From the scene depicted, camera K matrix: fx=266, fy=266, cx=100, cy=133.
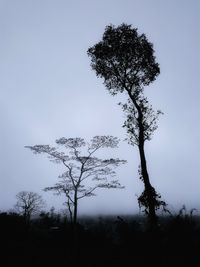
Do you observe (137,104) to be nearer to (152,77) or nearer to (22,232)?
(152,77)

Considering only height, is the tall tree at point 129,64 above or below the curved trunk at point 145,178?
above

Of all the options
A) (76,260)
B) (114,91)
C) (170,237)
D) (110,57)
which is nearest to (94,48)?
(110,57)

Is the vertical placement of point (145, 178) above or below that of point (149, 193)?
above

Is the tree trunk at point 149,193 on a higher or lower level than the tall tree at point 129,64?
lower

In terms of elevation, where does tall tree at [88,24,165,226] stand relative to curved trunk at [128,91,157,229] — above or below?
above

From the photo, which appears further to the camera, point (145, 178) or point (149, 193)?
point (145, 178)

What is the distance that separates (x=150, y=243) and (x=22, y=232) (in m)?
17.7

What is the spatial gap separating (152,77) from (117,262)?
10827mm

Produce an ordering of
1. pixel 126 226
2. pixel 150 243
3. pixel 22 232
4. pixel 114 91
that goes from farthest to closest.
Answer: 1. pixel 22 232
2. pixel 114 91
3. pixel 126 226
4. pixel 150 243

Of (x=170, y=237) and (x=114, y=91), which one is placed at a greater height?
(x=114, y=91)

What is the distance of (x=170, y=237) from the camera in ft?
32.6

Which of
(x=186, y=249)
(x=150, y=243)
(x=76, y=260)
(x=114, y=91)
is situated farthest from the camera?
(x=114, y=91)

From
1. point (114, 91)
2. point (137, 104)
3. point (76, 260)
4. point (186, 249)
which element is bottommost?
point (76, 260)

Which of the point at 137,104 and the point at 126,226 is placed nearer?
the point at 126,226
